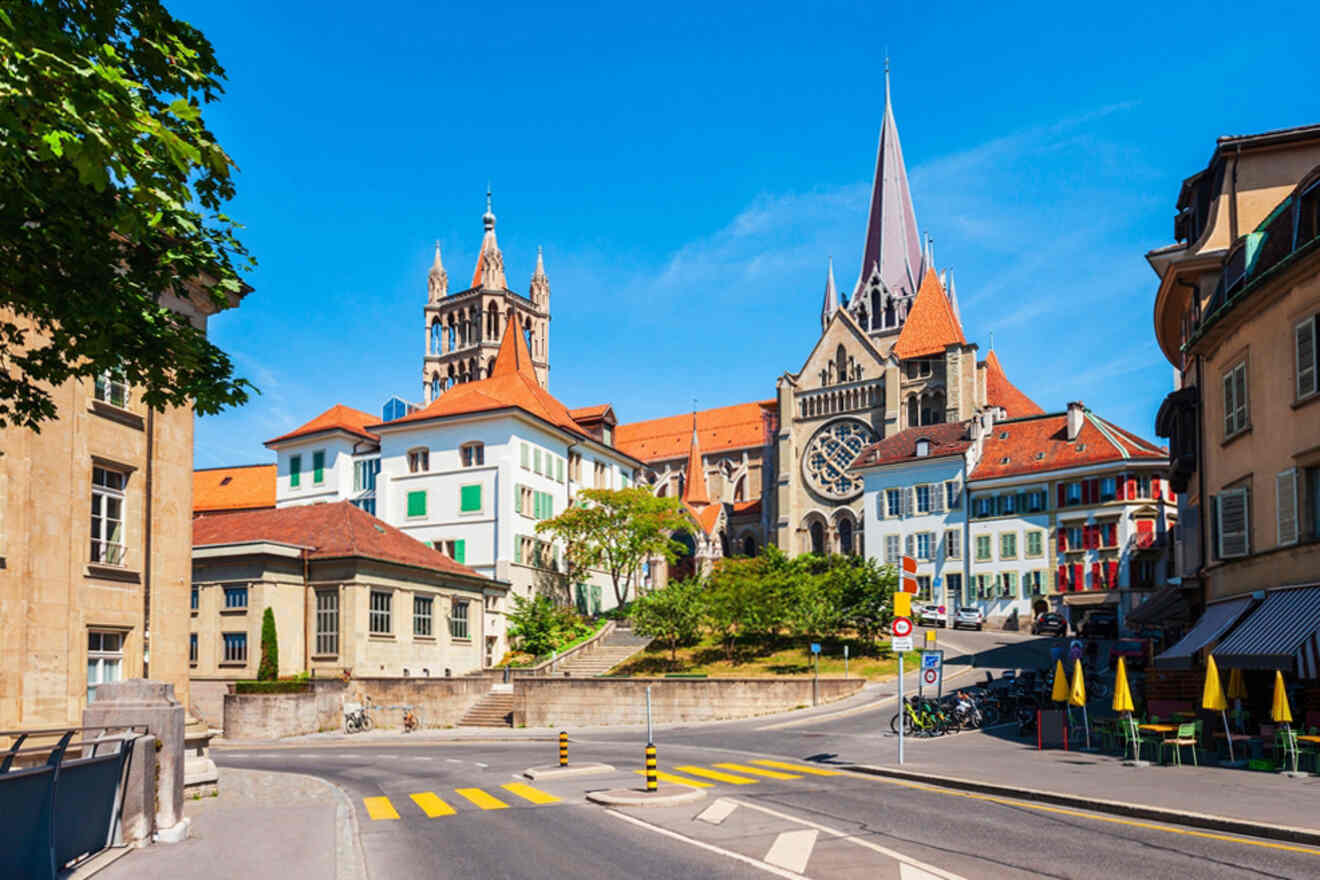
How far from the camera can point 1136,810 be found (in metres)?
14.8

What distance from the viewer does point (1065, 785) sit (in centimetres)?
1756

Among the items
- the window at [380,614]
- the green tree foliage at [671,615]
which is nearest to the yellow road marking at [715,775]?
the window at [380,614]

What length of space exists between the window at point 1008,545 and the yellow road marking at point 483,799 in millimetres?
53668

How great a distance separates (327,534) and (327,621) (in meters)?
3.94

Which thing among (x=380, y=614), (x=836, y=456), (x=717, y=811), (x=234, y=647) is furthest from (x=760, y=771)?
(x=836, y=456)

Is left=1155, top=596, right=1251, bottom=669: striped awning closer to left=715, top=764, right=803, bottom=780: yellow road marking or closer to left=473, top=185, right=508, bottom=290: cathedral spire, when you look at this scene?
left=715, top=764, right=803, bottom=780: yellow road marking

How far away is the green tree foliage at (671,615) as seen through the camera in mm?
50812

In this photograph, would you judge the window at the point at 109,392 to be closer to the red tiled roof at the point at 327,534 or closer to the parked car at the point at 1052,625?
the red tiled roof at the point at 327,534

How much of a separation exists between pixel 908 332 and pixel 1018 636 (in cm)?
5049

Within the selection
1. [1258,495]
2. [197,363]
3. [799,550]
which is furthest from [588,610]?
[197,363]

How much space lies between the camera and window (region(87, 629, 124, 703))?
21422 mm

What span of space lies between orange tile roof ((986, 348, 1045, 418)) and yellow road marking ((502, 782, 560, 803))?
8448 cm

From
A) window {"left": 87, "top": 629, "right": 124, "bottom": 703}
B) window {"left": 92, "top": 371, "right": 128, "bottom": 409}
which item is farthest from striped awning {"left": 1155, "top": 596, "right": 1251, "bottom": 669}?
window {"left": 92, "top": 371, "right": 128, "bottom": 409}

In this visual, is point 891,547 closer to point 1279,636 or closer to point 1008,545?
point 1008,545
